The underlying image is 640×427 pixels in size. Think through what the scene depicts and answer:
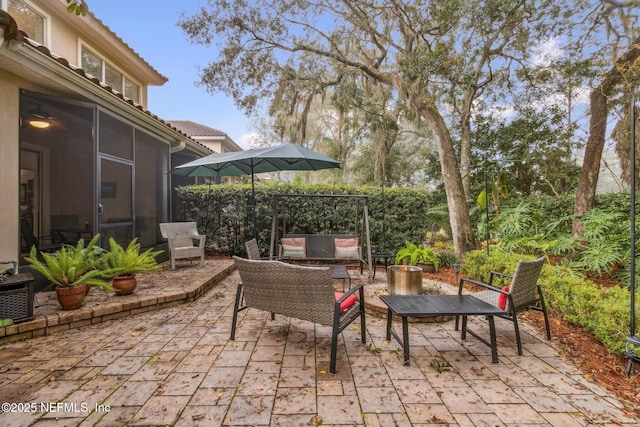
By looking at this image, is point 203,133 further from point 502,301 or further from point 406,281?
point 502,301

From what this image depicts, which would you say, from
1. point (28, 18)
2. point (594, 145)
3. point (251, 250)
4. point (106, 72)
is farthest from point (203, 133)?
point (594, 145)

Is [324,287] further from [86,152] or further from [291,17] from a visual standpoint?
[291,17]

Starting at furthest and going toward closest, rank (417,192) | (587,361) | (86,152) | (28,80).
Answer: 1. (417,192)
2. (86,152)
3. (28,80)
4. (587,361)

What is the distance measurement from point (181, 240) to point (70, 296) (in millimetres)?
2726

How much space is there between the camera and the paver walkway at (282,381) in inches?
71.0

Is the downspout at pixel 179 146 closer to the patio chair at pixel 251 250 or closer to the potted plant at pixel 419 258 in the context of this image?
the patio chair at pixel 251 250

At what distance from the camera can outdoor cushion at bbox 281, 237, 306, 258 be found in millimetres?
5172

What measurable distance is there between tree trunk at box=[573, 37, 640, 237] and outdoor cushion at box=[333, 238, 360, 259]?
13.8 ft

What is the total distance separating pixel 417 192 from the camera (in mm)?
6797

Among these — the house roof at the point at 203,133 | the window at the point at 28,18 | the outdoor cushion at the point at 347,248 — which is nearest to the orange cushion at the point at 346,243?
the outdoor cushion at the point at 347,248

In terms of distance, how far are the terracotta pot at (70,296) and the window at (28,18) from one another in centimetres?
494

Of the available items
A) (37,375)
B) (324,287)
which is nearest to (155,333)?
(37,375)

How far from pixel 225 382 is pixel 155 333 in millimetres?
1297

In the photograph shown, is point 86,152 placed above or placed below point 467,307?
above
